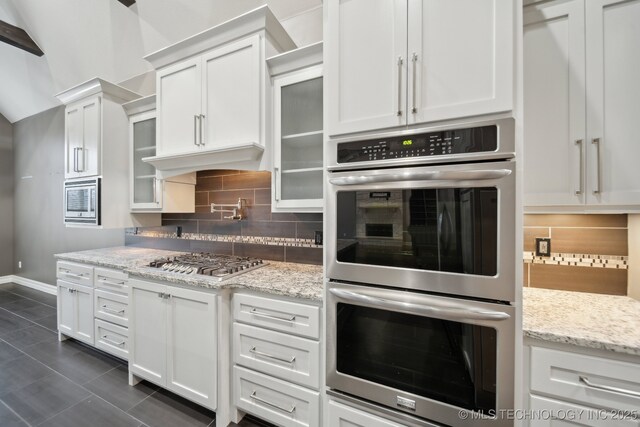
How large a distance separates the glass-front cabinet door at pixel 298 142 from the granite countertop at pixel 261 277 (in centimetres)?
47

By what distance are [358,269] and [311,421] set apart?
3.05 feet

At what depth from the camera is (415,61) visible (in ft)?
3.80

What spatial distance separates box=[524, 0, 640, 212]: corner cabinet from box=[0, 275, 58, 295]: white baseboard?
252 inches

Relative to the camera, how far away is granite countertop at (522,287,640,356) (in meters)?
0.97

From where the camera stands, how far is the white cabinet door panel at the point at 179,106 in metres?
2.04

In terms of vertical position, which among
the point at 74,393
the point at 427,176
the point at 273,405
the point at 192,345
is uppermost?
the point at 427,176

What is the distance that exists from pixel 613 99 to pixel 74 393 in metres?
3.85

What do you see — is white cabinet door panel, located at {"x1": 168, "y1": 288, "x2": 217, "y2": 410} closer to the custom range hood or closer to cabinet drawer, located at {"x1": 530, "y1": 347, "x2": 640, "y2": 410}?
the custom range hood

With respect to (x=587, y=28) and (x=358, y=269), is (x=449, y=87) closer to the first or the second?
(x=587, y=28)

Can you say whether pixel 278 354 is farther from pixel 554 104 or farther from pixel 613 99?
pixel 613 99

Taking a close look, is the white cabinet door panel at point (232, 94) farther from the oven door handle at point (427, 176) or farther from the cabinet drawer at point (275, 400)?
the cabinet drawer at point (275, 400)

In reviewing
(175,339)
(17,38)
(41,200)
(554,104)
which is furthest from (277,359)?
(41,200)

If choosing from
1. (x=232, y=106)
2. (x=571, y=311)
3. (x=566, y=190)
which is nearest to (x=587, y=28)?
(x=566, y=190)

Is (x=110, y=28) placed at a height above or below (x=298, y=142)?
above
